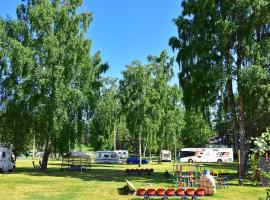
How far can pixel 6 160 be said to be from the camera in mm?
35844

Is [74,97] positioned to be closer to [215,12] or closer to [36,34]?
[36,34]

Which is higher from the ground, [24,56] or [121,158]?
[24,56]

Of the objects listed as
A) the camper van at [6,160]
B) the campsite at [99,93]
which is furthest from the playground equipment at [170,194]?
the camper van at [6,160]

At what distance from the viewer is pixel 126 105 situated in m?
53.9

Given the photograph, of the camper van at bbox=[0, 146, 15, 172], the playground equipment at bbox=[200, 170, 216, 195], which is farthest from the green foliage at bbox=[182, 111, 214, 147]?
the playground equipment at bbox=[200, 170, 216, 195]

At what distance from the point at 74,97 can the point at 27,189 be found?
13405 mm

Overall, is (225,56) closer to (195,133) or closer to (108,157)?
(108,157)

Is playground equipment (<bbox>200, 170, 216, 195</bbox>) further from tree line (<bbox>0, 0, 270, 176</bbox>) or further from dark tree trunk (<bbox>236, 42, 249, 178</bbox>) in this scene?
dark tree trunk (<bbox>236, 42, 249, 178</bbox>)

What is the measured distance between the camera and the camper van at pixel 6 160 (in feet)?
115

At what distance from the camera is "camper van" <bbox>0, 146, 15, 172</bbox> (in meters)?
34.9

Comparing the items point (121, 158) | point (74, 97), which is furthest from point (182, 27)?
point (121, 158)

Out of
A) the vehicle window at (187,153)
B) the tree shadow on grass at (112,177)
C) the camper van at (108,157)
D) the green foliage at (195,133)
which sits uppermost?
the green foliage at (195,133)

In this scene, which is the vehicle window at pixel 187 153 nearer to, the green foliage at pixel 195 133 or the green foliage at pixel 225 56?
the green foliage at pixel 195 133

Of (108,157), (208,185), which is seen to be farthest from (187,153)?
(208,185)
